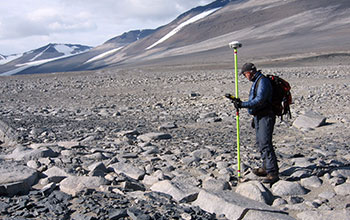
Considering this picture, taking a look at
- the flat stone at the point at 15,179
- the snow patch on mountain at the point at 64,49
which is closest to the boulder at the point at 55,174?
the flat stone at the point at 15,179

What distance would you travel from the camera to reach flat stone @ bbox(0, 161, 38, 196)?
15.2 feet

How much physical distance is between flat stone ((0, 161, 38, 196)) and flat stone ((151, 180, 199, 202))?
159 cm

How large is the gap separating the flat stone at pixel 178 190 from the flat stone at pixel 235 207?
0.15 meters

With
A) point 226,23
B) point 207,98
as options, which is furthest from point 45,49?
point 207,98

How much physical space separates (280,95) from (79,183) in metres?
2.84

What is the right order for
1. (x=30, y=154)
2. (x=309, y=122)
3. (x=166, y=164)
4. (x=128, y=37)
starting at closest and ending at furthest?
(x=166, y=164), (x=30, y=154), (x=309, y=122), (x=128, y=37)

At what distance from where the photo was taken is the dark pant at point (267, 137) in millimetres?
5199

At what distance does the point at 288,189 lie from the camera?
4.97 meters

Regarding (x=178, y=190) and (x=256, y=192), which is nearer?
(x=256, y=192)

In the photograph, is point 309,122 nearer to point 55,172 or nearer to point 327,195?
point 327,195

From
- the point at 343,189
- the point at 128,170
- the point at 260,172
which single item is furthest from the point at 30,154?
the point at 343,189

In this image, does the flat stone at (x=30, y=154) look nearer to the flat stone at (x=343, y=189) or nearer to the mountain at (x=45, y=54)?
the flat stone at (x=343, y=189)

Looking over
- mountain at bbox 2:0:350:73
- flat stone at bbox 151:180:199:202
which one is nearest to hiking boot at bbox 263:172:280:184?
flat stone at bbox 151:180:199:202

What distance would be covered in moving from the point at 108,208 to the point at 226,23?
86624mm
